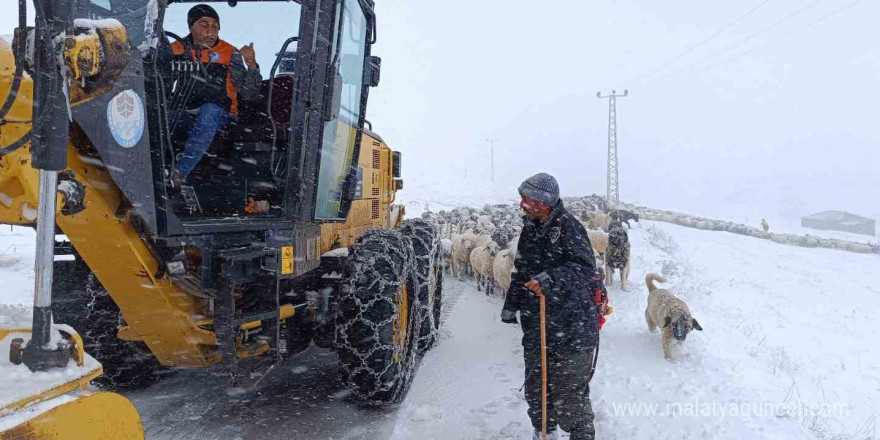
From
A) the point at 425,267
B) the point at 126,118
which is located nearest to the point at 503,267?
the point at 425,267

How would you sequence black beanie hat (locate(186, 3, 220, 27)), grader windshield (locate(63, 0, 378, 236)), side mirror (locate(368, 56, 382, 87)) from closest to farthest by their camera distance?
grader windshield (locate(63, 0, 378, 236)), black beanie hat (locate(186, 3, 220, 27)), side mirror (locate(368, 56, 382, 87))

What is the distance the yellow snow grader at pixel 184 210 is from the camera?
175 cm

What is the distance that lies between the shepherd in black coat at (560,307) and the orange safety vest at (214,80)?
2102mm

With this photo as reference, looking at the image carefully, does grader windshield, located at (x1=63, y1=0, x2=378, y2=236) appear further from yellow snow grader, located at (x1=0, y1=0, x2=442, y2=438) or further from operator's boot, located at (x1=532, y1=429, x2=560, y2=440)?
operator's boot, located at (x1=532, y1=429, x2=560, y2=440)

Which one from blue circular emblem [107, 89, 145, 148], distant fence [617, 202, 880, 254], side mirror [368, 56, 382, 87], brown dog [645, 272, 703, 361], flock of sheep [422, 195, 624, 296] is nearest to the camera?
blue circular emblem [107, 89, 145, 148]

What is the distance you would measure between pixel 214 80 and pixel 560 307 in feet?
9.07

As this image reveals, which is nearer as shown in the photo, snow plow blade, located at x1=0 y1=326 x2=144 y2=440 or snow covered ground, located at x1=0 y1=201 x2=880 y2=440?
snow plow blade, located at x1=0 y1=326 x2=144 y2=440

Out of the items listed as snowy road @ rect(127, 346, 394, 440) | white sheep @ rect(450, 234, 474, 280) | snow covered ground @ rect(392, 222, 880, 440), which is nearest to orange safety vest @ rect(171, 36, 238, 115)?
snowy road @ rect(127, 346, 394, 440)

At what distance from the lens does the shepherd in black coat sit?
352 centimetres

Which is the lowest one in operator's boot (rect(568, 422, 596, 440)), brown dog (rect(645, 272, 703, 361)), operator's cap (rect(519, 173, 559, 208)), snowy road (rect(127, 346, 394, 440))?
snowy road (rect(127, 346, 394, 440))

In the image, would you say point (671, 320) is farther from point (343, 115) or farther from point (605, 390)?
point (343, 115)

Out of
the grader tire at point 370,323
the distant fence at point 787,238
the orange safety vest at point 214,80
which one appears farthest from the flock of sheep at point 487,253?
the distant fence at point 787,238

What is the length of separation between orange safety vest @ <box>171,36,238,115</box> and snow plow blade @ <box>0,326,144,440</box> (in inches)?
89.5

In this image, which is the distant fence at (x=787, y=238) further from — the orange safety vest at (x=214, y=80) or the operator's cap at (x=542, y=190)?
the orange safety vest at (x=214, y=80)
